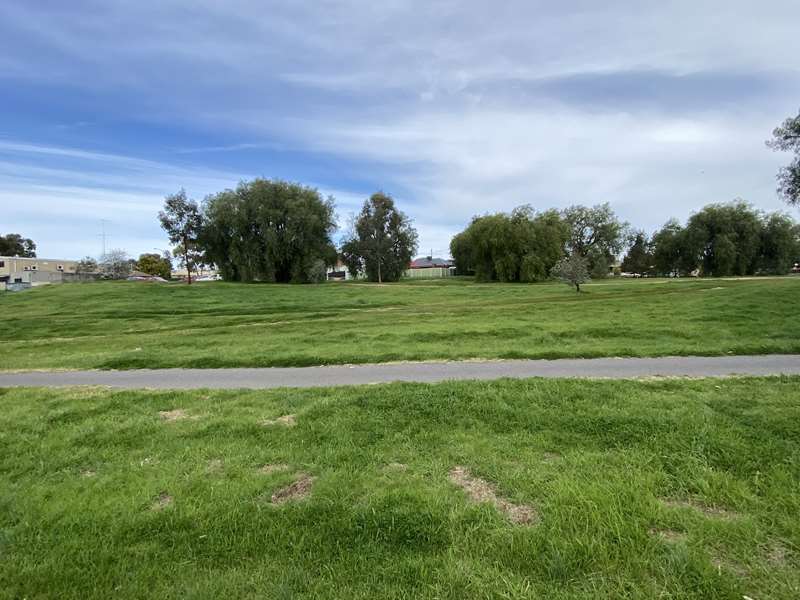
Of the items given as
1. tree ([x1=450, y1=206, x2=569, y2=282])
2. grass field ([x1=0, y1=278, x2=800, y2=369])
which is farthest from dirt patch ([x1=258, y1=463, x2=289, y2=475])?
tree ([x1=450, y1=206, x2=569, y2=282])

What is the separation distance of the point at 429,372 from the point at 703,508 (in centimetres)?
478

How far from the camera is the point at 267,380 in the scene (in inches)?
300

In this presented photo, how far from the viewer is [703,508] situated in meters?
3.17

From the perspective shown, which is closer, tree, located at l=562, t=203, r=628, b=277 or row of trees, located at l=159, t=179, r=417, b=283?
row of trees, located at l=159, t=179, r=417, b=283

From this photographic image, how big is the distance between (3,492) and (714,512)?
Result: 5.39 meters

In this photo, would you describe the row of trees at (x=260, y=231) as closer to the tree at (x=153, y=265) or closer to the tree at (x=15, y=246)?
the tree at (x=153, y=265)

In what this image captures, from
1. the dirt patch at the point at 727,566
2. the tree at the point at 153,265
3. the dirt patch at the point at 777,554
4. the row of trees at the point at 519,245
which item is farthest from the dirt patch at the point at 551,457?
the tree at the point at 153,265

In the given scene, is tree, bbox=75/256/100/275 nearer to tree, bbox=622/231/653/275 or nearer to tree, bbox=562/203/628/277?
tree, bbox=562/203/628/277

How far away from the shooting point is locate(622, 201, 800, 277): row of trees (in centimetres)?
6450

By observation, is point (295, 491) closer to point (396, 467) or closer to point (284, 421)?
point (396, 467)

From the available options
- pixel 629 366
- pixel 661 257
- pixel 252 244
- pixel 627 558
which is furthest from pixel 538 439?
pixel 661 257

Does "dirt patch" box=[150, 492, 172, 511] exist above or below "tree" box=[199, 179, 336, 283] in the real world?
below

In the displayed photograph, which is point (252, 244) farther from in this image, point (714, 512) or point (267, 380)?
point (714, 512)

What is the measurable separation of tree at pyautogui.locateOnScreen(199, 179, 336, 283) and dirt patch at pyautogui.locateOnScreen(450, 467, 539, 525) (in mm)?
47301
